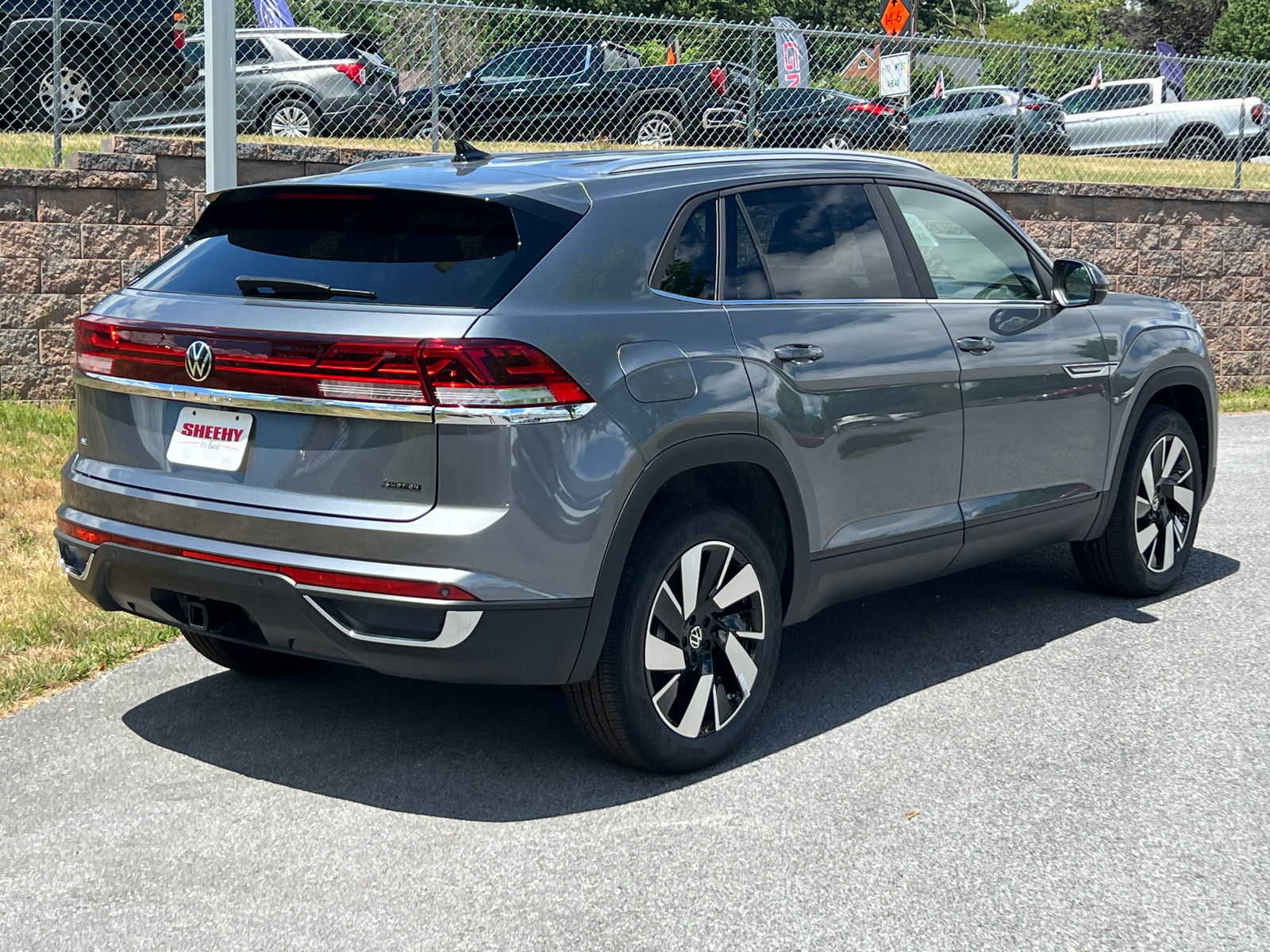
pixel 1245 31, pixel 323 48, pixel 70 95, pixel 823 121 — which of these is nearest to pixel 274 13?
pixel 323 48

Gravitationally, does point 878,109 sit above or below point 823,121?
above

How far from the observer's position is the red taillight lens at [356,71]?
11.3 m

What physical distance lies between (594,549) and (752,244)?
129cm

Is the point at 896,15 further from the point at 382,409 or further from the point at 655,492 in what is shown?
the point at 382,409

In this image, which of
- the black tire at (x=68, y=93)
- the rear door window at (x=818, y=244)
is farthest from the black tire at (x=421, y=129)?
the rear door window at (x=818, y=244)

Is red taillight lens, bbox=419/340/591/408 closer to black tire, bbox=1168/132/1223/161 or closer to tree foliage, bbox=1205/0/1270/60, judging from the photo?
black tire, bbox=1168/132/1223/161

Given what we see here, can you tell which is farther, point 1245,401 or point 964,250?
point 1245,401

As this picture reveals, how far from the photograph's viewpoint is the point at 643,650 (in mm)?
4117

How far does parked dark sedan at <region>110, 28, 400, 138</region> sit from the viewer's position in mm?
11039

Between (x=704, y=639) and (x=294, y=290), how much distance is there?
5.10 feet

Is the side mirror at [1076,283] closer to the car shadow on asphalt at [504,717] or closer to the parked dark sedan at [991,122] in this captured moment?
the car shadow on asphalt at [504,717]

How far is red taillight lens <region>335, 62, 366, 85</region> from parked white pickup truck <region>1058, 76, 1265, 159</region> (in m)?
6.68

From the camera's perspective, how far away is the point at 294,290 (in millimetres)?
3941

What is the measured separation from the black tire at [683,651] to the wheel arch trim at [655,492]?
0.08 meters
